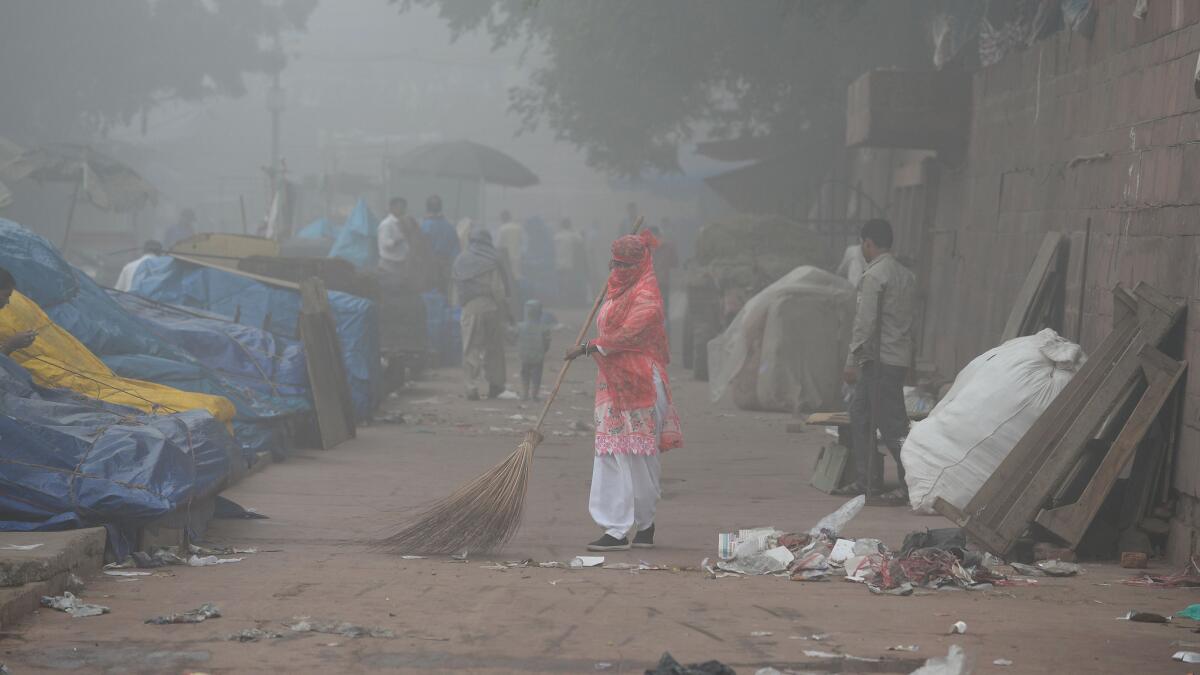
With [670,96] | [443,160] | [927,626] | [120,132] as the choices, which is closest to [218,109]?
[120,132]

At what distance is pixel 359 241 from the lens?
21906mm

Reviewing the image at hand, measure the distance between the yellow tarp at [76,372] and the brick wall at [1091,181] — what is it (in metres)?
5.52

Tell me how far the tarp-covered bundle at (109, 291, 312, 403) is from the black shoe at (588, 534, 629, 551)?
4.39 metres

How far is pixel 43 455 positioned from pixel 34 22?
90.6ft

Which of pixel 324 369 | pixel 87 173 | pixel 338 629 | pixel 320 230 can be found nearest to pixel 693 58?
pixel 320 230

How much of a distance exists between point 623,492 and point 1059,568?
2.22m

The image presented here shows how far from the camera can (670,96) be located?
2538 cm

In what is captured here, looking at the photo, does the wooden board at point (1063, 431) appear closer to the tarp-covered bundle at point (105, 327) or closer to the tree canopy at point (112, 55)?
the tarp-covered bundle at point (105, 327)

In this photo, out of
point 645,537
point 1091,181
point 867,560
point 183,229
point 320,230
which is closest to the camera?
point 867,560

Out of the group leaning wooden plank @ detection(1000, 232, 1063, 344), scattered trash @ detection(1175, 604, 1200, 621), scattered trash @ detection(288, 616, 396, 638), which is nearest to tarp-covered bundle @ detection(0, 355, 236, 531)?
scattered trash @ detection(288, 616, 396, 638)

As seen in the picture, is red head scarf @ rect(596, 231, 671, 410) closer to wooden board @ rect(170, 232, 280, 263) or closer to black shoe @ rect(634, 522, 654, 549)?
black shoe @ rect(634, 522, 654, 549)

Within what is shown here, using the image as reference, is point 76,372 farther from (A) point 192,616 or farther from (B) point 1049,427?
(B) point 1049,427

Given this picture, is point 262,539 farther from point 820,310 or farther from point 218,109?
point 218,109

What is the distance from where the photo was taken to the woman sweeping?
777 centimetres
